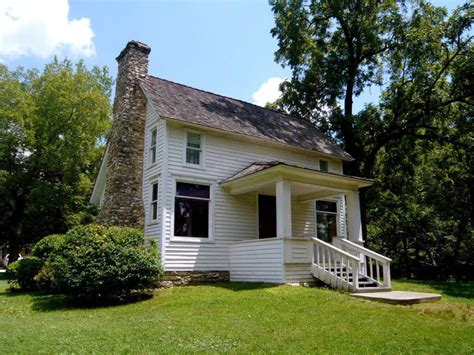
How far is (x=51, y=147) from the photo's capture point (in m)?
27.7

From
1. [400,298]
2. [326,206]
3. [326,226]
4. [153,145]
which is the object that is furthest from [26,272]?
[400,298]

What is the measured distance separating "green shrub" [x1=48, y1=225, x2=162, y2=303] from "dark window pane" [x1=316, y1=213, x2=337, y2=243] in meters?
7.92

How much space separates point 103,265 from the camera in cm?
1057

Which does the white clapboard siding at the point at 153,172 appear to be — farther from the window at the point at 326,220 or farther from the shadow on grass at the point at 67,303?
the window at the point at 326,220

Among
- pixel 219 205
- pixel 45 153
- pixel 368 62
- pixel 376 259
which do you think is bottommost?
pixel 376 259

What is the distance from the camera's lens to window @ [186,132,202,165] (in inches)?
552

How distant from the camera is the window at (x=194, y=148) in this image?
14033 mm

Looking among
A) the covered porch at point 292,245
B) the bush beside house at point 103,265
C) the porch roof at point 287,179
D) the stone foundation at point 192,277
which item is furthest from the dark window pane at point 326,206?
the bush beside house at point 103,265

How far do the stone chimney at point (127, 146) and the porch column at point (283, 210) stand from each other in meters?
5.15

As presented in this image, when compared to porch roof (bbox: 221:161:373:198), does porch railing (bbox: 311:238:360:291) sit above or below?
below

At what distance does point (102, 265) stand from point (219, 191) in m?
5.12

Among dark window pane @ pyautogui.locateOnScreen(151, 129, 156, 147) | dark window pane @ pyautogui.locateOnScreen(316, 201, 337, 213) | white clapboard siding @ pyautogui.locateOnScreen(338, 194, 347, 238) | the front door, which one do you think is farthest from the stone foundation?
Result: white clapboard siding @ pyautogui.locateOnScreen(338, 194, 347, 238)

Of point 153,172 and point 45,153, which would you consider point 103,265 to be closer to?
point 153,172

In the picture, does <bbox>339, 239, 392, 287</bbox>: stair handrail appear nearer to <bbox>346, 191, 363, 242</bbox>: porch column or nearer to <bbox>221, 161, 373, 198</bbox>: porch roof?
<bbox>346, 191, 363, 242</bbox>: porch column
